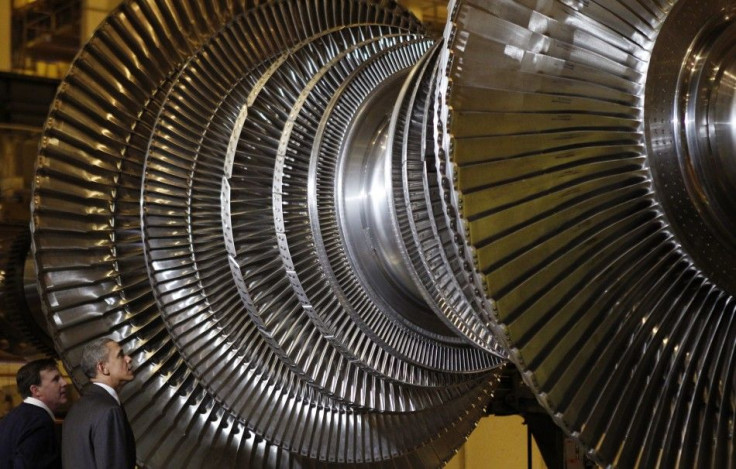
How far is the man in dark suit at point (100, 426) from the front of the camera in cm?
172

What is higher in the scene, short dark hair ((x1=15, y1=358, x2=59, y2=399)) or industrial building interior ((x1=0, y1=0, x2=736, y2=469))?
industrial building interior ((x1=0, y1=0, x2=736, y2=469))

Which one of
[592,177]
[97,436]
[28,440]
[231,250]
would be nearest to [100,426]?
[97,436]

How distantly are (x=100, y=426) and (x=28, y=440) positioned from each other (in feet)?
1.23

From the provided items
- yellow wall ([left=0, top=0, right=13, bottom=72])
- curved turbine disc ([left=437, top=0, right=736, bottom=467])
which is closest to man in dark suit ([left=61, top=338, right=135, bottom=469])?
curved turbine disc ([left=437, top=0, right=736, bottom=467])

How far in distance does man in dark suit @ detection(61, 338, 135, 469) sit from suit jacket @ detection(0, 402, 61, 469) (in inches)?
10.7

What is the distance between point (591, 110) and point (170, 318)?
1196 millimetres

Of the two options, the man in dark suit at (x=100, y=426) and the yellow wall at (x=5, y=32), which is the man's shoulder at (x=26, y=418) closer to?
the man in dark suit at (x=100, y=426)

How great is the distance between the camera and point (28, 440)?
201cm

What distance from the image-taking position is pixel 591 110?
1252mm

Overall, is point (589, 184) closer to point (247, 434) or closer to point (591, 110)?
point (591, 110)

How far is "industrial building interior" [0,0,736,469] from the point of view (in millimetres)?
1238

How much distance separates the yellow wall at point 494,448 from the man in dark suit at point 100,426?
2.62m

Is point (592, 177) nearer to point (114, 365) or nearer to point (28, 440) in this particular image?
point (114, 365)

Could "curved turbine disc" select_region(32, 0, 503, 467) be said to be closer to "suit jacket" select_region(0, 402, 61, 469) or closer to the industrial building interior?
the industrial building interior
